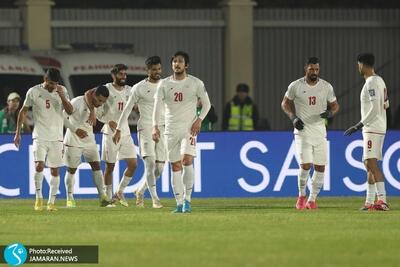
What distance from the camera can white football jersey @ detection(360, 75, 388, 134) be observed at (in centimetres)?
2361

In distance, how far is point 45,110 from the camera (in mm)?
24703

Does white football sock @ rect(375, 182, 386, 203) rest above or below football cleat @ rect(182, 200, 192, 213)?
above

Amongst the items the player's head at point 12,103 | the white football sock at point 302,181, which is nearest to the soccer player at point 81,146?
the white football sock at point 302,181

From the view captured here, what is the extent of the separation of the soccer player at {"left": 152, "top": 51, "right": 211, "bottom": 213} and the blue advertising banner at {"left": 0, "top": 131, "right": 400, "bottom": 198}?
521 centimetres

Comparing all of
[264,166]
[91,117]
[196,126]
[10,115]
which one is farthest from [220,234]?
[10,115]

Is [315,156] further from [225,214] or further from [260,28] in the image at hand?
[260,28]

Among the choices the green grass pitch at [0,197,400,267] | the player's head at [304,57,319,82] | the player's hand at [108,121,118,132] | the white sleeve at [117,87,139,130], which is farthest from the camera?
the player's hand at [108,121,118,132]

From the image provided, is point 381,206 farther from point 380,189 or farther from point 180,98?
point 180,98

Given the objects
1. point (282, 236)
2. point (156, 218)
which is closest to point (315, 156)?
point (156, 218)

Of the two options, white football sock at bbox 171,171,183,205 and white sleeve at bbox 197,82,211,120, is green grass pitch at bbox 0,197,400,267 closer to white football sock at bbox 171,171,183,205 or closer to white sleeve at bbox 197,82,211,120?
white football sock at bbox 171,171,183,205

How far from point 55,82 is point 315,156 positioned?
13.1 feet

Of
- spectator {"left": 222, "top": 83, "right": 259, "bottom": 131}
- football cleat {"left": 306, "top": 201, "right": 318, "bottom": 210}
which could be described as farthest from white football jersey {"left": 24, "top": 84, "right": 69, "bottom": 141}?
spectator {"left": 222, "top": 83, "right": 259, "bottom": 131}

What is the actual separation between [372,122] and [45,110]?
481cm

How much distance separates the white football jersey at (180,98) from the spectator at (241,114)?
30.1 ft
